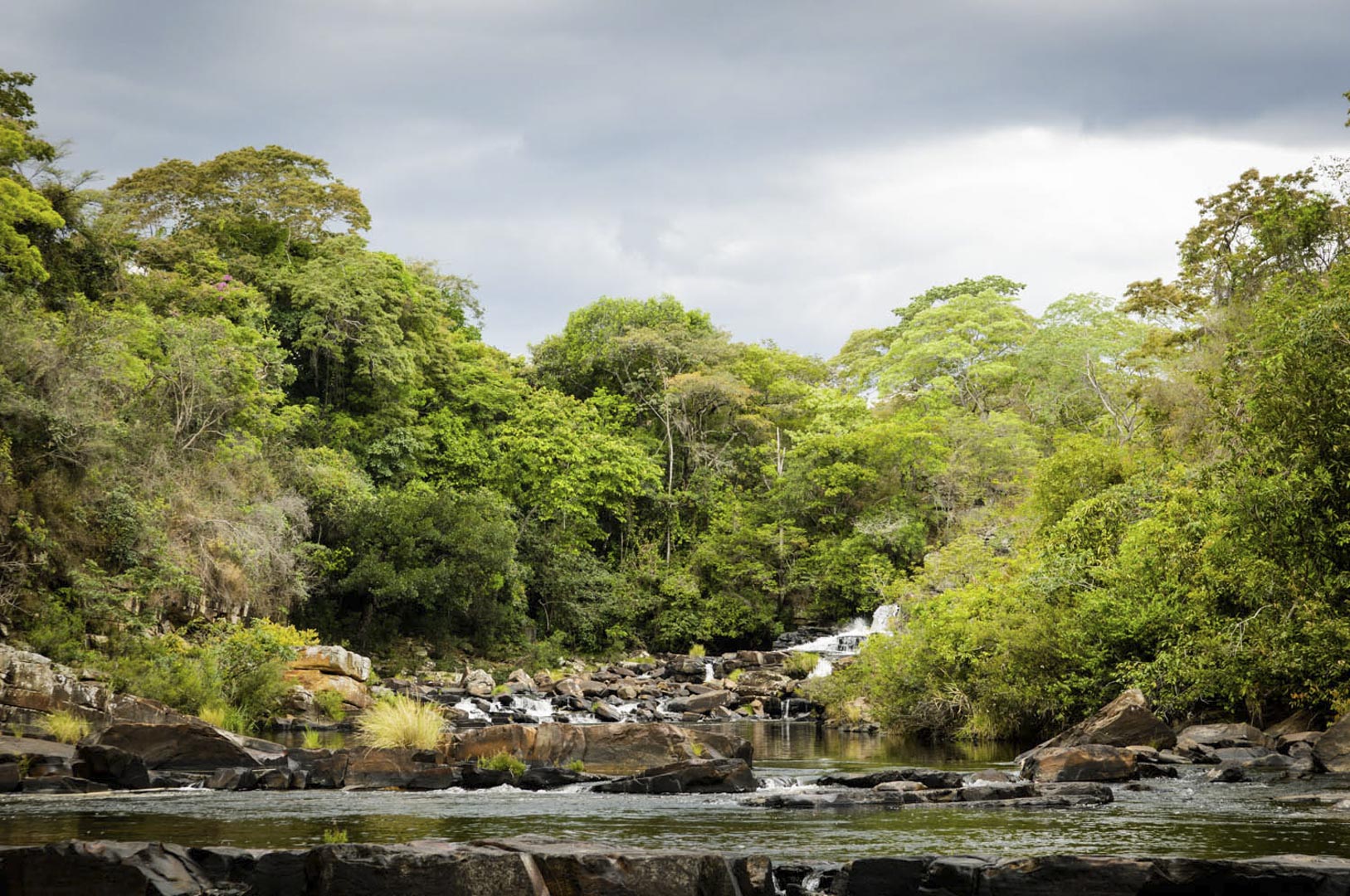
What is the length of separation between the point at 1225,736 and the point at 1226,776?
3.11 meters

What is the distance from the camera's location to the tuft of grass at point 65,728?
16280 millimetres

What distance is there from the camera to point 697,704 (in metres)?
30.0

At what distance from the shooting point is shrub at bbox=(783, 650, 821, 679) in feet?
114

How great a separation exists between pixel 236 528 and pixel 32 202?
9.04 metres

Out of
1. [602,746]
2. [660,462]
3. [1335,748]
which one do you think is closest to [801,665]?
[660,462]

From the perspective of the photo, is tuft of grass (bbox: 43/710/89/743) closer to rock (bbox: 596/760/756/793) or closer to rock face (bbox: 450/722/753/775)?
rock face (bbox: 450/722/753/775)

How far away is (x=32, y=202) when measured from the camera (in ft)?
82.1

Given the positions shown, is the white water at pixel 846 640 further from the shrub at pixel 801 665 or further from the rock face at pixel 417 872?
the rock face at pixel 417 872

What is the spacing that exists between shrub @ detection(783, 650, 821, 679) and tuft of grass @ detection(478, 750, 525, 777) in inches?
831

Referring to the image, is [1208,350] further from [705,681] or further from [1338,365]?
[705,681]

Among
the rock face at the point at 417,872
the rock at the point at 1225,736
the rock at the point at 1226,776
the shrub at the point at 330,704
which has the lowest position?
the shrub at the point at 330,704

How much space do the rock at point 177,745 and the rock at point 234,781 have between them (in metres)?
0.96

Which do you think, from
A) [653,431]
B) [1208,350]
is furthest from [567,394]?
[1208,350]

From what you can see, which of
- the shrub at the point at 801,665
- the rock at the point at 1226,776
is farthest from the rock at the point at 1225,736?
the shrub at the point at 801,665
